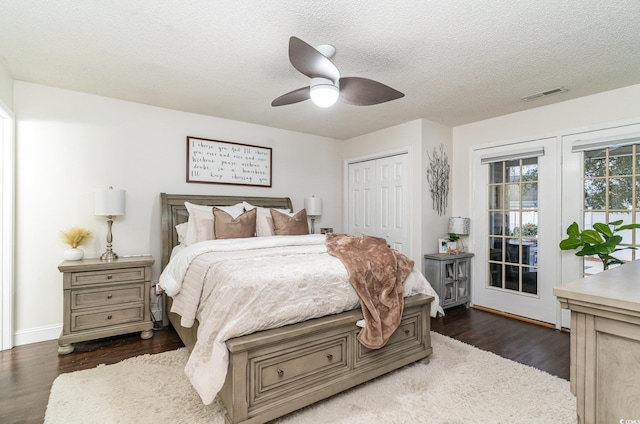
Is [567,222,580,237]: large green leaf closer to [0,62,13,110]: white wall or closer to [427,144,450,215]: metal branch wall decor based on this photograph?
[427,144,450,215]: metal branch wall decor

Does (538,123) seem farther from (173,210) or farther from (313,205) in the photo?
(173,210)

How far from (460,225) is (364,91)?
8.38 feet

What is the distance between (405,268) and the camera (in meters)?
2.52

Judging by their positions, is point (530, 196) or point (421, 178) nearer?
point (530, 196)

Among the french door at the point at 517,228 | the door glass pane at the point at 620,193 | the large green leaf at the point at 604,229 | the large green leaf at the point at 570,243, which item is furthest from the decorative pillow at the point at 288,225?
the door glass pane at the point at 620,193

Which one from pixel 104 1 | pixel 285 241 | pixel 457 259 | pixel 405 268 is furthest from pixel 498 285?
pixel 104 1

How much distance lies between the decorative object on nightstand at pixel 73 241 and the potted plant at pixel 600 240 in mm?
4772

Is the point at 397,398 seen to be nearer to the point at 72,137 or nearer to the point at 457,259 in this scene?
the point at 457,259

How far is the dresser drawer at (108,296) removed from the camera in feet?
9.23

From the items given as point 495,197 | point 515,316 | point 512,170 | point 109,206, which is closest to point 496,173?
point 512,170

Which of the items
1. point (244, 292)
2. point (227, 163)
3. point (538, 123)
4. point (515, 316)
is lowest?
point (515, 316)

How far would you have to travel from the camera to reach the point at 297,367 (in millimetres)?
1918

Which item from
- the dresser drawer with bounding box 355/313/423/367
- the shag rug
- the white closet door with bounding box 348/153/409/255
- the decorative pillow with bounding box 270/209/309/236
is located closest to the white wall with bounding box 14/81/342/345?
the decorative pillow with bounding box 270/209/309/236

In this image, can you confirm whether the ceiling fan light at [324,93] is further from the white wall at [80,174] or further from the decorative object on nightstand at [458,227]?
the decorative object on nightstand at [458,227]
